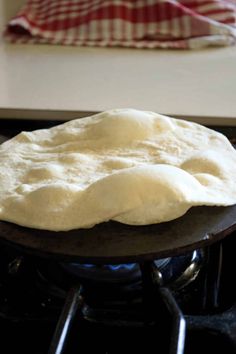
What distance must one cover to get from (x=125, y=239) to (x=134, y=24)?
780mm

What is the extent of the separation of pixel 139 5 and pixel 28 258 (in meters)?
0.72

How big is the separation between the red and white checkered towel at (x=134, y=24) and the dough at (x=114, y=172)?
0.52 m

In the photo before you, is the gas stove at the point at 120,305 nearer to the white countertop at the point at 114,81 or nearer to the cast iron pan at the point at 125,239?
the cast iron pan at the point at 125,239

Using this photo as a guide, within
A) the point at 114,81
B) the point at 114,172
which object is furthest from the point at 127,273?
the point at 114,81

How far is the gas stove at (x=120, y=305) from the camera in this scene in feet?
1.89

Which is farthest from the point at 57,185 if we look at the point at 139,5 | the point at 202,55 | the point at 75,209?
the point at 139,5

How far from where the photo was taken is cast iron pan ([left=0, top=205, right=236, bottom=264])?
49 centimetres

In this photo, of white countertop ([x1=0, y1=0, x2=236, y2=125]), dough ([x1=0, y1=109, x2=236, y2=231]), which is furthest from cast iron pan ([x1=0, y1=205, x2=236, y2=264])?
white countertop ([x1=0, y1=0, x2=236, y2=125])

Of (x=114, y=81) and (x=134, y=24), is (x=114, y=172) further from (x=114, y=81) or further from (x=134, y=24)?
(x=134, y=24)

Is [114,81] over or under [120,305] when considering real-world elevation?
over

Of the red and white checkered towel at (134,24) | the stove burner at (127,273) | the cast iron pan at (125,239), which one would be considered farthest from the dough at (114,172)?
the red and white checkered towel at (134,24)

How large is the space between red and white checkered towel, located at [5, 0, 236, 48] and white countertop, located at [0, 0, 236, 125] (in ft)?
0.09

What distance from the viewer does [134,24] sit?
1.16 meters

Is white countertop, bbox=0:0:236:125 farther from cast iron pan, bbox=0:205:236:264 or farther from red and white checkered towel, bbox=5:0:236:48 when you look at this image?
cast iron pan, bbox=0:205:236:264
